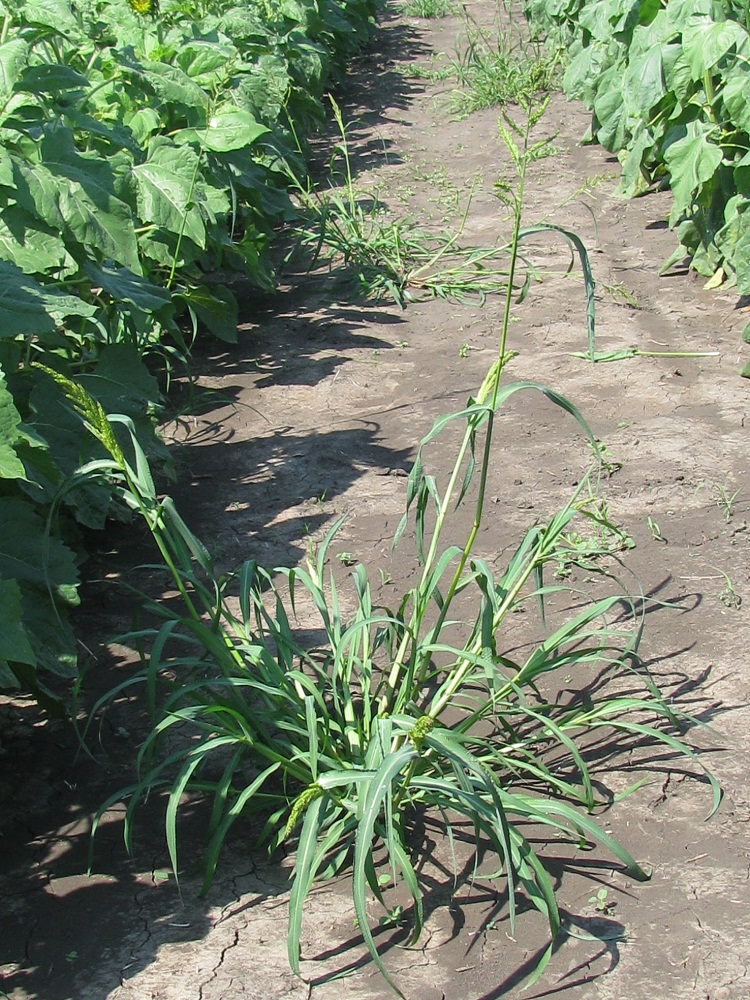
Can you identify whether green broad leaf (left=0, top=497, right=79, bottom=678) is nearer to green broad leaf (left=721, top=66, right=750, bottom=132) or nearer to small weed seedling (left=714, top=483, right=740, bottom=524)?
small weed seedling (left=714, top=483, right=740, bottom=524)

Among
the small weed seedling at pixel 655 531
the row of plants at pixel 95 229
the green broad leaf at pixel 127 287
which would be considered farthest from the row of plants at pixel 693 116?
the green broad leaf at pixel 127 287

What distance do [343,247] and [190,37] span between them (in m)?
1.20

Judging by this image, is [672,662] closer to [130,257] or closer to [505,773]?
[505,773]

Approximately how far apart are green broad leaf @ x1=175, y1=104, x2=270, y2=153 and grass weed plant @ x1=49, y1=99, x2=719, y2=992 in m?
2.21

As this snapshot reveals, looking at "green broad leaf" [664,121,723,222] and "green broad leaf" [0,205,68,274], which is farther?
"green broad leaf" [664,121,723,222]

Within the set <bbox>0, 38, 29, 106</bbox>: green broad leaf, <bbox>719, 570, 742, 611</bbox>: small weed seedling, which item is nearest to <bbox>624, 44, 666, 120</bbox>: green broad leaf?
<bbox>719, 570, 742, 611</bbox>: small weed seedling

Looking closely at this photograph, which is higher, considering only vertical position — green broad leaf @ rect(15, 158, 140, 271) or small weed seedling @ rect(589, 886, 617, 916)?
green broad leaf @ rect(15, 158, 140, 271)

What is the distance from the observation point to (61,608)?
2.55 metres

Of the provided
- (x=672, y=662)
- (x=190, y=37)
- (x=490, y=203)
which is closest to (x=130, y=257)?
(x=672, y=662)

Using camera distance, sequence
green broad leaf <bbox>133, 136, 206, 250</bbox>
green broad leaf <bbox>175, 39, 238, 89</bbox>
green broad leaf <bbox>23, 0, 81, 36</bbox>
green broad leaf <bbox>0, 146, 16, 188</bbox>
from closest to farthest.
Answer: green broad leaf <bbox>0, 146, 16, 188</bbox>
green broad leaf <bbox>23, 0, 81, 36</bbox>
green broad leaf <bbox>133, 136, 206, 250</bbox>
green broad leaf <bbox>175, 39, 238, 89</bbox>

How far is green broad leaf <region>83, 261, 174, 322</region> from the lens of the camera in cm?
320

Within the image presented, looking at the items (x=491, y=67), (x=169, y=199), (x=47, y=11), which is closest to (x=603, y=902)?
(x=169, y=199)

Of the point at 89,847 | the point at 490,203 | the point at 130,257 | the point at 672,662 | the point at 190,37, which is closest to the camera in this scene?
the point at 89,847

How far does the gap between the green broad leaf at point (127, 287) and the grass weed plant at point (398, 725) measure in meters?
0.85
